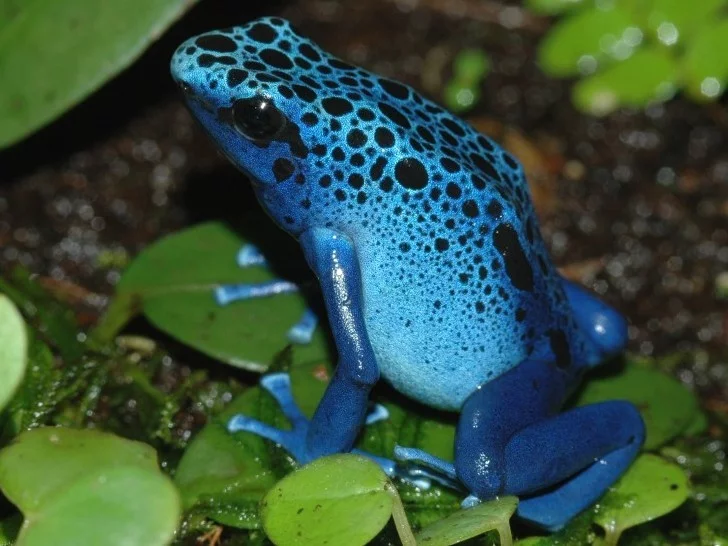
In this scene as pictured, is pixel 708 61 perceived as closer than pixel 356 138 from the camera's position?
No

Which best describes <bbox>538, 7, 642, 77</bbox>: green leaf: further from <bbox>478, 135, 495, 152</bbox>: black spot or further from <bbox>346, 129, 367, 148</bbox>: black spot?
<bbox>346, 129, 367, 148</bbox>: black spot

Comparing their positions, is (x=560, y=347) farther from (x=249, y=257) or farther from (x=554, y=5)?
(x=554, y=5)

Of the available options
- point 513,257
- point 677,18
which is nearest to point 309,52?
point 513,257

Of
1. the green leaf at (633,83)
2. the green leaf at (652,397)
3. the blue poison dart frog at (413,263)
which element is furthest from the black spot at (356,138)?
the green leaf at (633,83)

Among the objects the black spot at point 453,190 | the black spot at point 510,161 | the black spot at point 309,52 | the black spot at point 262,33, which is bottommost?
the black spot at point 510,161

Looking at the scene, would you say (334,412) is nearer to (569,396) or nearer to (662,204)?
(569,396)

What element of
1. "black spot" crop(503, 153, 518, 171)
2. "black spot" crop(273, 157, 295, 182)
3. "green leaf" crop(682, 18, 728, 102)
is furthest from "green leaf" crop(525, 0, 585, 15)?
"black spot" crop(273, 157, 295, 182)

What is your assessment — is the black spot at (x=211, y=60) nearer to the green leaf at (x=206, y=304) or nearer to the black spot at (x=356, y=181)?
the black spot at (x=356, y=181)
